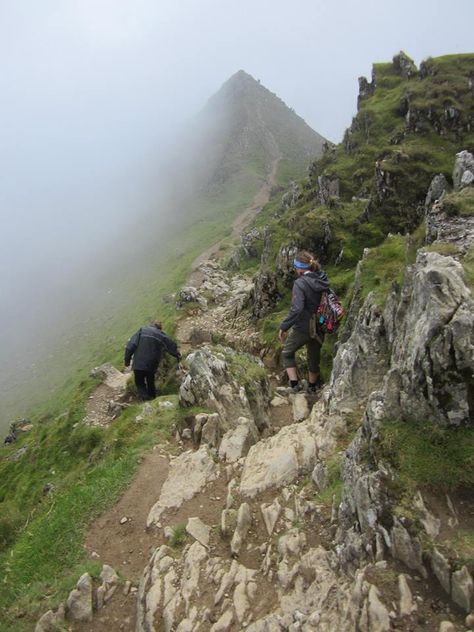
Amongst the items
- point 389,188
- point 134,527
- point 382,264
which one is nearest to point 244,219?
point 389,188

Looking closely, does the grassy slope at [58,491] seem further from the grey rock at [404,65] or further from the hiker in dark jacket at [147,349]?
the grey rock at [404,65]

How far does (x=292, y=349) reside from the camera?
16.1 m

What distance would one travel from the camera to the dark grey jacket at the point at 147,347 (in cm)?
1914

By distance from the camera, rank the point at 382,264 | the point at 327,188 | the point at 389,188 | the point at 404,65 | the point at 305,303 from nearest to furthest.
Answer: the point at 305,303, the point at 382,264, the point at 389,188, the point at 327,188, the point at 404,65

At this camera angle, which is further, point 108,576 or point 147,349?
point 147,349

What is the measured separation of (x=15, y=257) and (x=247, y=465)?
136877 mm

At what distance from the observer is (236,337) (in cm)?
2745

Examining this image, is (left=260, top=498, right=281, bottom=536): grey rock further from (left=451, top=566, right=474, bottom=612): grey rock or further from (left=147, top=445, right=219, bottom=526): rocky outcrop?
(left=451, top=566, right=474, bottom=612): grey rock

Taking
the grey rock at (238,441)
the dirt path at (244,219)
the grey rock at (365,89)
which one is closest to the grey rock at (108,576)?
the grey rock at (238,441)

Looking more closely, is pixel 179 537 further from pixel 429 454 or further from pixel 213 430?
pixel 429 454

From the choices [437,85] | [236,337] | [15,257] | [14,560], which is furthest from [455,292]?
[15,257]

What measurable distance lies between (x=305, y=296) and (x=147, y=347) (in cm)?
774

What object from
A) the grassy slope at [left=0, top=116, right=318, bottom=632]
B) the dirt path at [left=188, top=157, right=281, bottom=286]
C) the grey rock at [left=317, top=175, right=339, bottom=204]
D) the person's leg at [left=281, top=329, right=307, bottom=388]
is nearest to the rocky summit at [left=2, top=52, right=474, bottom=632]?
the grassy slope at [left=0, top=116, right=318, bottom=632]

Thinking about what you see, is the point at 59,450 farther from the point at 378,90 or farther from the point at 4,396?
the point at 378,90
